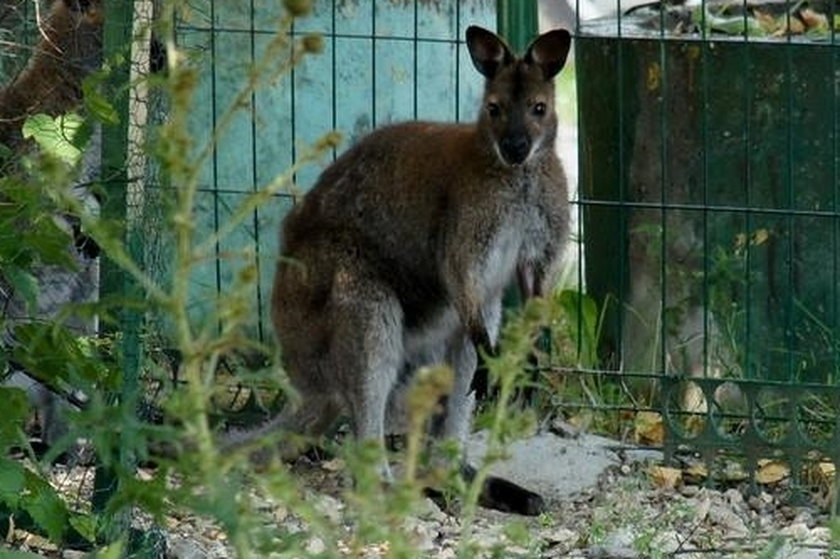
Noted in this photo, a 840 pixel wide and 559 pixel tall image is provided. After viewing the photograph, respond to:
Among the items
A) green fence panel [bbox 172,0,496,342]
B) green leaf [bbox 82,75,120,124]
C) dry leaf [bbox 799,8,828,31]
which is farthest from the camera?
dry leaf [bbox 799,8,828,31]

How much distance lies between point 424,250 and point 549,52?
707 millimetres

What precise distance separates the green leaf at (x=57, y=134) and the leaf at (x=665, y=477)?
8.67 feet

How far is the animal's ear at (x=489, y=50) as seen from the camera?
6.57m

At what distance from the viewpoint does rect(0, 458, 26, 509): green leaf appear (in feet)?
15.4

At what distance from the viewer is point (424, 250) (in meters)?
6.72

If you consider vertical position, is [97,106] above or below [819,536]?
above

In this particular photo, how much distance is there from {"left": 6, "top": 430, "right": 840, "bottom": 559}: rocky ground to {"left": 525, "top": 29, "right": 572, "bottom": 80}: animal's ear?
1.33m

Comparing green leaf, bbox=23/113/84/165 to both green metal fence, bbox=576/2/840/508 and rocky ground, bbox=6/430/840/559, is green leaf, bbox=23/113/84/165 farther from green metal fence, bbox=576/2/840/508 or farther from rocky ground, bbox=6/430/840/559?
green metal fence, bbox=576/2/840/508

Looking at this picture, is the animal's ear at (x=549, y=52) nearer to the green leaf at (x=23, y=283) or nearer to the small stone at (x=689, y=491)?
the small stone at (x=689, y=491)

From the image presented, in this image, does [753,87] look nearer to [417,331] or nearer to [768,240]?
[768,240]

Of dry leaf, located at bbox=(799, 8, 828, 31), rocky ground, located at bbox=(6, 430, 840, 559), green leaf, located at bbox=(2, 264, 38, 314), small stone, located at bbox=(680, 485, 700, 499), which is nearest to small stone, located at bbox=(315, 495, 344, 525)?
rocky ground, located at bbox=(6, 430, 840, 559)

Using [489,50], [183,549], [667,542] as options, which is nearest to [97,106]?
[183,549]

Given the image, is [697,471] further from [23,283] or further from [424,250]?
[23,283]

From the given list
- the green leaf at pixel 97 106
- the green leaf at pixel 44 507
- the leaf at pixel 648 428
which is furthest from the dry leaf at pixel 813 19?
the green leaf at pixel 44 507
